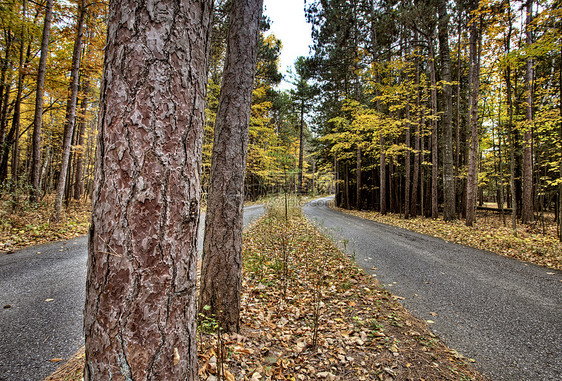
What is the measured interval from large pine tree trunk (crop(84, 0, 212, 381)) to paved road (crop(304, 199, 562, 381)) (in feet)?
10.9

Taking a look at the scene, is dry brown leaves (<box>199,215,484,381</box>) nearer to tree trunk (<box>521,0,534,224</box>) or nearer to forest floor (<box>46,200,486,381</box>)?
forest floor (<box>46,200,486,381</box>)

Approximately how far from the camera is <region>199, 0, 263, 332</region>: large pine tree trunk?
9.22 feet

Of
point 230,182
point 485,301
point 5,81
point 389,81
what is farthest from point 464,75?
point 5,81

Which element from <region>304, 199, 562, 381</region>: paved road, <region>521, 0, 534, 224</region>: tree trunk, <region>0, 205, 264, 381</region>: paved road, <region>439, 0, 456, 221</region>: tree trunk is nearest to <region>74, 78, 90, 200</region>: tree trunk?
<region>0, 205, 264, 381</region>: paved road

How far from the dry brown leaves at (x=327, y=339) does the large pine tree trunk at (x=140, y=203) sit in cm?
98

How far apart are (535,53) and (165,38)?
35.2 feet

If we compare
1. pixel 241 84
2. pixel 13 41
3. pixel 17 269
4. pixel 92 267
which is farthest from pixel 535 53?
pixel 13 41

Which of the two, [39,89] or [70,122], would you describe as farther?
[39,89]

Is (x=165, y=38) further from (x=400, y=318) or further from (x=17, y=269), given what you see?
(x=17, y=269)

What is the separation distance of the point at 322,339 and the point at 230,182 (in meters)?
2.25

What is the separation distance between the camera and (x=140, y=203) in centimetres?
107

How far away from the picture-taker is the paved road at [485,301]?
8.77ft

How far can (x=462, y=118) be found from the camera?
17.0 meters

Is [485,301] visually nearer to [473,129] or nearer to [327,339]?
[327,339]
